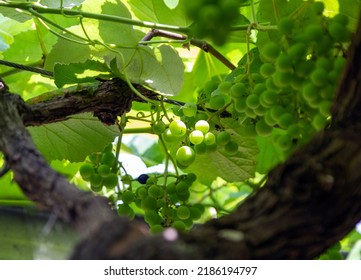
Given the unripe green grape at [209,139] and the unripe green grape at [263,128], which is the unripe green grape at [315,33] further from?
the unripe green grape at [209,139]

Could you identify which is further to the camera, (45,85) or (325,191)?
(45,85)

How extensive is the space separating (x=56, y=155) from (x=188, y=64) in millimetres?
475

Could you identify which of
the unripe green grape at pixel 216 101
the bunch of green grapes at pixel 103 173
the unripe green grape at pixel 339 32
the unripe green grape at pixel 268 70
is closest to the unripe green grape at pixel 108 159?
the bunch of green grapes at pixel 103 173

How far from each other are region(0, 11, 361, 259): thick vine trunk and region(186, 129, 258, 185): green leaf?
0.63 m

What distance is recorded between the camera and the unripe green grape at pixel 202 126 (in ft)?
3.30

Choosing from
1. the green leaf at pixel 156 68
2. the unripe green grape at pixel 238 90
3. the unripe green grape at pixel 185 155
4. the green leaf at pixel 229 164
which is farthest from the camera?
the green leaf at pixel 229 164

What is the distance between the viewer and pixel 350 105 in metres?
0.61

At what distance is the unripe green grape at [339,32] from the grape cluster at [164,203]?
0.41 m

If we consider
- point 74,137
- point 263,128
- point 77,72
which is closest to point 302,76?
point 263,128

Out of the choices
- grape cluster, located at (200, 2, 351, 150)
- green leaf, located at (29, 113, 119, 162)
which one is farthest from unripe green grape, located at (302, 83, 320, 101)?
green leaf, located at (29, 113, 119, 162)

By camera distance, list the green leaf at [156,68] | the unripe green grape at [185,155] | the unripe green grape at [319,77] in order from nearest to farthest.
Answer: the unripe green grape at [319,77] < the unripe green grape at [185,155] < the green leaf at [156,68]

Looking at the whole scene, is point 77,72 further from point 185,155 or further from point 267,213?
point 267,213

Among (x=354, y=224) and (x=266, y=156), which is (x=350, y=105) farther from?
(x=266, y=156)
